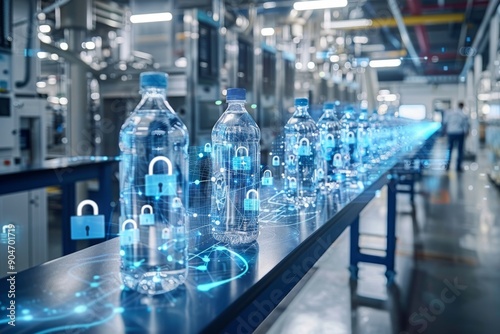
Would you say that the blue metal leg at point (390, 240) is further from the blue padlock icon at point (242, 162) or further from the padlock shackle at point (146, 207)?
the padlock shackle at point (146, 207)

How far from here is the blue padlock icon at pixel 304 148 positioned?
5.55 ft

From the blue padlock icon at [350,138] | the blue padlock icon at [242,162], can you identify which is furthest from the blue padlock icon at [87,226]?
the blue padlock icon at [350,138]

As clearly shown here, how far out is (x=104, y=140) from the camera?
5289 millimetres

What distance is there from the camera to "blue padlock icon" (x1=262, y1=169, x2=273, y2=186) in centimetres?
152

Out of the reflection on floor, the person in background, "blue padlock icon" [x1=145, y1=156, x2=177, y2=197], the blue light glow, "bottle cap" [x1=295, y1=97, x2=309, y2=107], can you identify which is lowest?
the reflection on floor

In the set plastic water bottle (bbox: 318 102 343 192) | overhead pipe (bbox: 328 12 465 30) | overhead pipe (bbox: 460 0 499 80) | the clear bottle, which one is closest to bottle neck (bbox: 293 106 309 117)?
plastic water bottle (bbox: 318 102 343 192)

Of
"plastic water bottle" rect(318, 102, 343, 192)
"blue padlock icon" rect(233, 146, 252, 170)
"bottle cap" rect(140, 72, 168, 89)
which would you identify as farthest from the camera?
"plastic water bottle" rect(318, 102, 343, 192)

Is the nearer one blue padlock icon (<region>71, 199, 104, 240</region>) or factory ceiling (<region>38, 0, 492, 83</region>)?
blue padlock icon (<region>71, 199, 104, 240</region>)

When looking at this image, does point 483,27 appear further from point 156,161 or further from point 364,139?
point 156,161

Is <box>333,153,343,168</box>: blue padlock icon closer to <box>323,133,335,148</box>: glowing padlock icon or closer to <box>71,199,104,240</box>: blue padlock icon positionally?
<box>323,133,335,148</box>: glowing padlock icon

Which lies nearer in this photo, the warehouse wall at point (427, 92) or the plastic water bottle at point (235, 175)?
the plastic water bottle at point (235, 175)

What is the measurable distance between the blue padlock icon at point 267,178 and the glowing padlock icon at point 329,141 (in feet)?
1.35

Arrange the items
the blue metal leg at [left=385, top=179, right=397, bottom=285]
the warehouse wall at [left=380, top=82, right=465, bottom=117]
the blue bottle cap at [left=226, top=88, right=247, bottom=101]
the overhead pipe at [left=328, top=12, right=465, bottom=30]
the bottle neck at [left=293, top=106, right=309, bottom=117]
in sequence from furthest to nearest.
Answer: the warehouse wall at [left=380, top=82, right=465, bottom=117] → the overhead pipe at [left=328, top=12, right=465, bottom=30] → the blue metal leg at [left=385, top=179, right=397, bottom=285] → the bottle neck at [left=293, top=106, right=309, bottom=117] → the blue bottle cap at [left=226, top=88, right=247, bottom=101]

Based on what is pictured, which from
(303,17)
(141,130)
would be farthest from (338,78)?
(141,130)
